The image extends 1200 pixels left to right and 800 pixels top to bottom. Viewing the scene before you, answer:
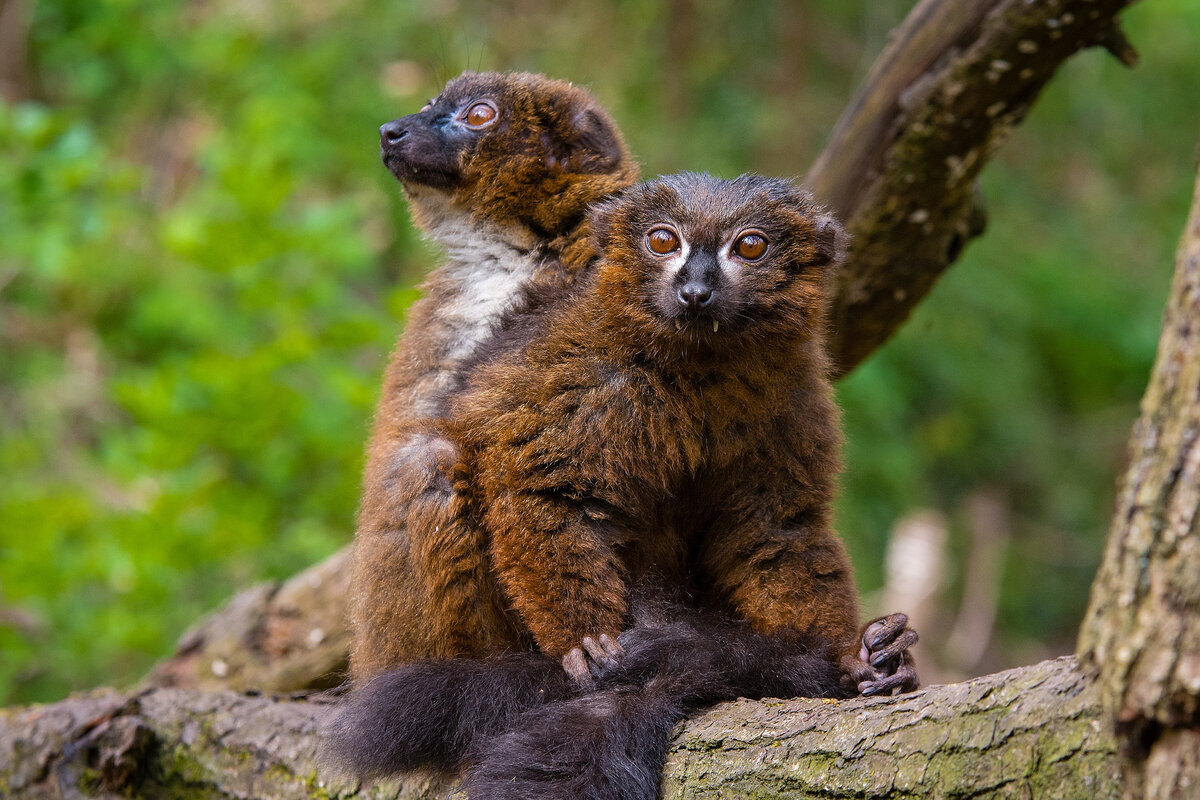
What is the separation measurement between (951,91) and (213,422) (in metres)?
3.87

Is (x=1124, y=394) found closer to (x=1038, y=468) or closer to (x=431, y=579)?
(x=1038, y=468)

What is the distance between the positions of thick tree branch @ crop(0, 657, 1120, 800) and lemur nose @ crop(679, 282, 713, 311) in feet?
3.48

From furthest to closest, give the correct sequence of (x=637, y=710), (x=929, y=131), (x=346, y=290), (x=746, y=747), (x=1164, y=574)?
(x=346, y=290) < (x=929, y=131) < (x=637, y=710) < (x=746, y=747) < (x=1164, y=574)

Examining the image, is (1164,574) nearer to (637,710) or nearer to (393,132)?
(637,710)

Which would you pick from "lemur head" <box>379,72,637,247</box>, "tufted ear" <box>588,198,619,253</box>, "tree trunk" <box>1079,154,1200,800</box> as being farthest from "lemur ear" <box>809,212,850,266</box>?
"tree trunk" <box>1079,154,1200,800</box>

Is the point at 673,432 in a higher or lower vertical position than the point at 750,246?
lower

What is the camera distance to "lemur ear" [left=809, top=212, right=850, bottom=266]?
3420 millimetres

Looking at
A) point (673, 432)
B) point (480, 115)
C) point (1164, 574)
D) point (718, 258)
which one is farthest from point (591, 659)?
point (480, 115)

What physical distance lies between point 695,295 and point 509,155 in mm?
1429

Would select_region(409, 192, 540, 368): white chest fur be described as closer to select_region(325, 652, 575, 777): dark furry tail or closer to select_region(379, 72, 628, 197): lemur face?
select_region(379, 72, 628, 197): lemur face

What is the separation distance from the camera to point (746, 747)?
256cm

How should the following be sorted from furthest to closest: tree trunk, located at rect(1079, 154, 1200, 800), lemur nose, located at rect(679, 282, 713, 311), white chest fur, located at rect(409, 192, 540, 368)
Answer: white chest fur, located at rect(409, 192, 540, 368) < lemur nose, located at rect(679, 282, 713, 311) < tree trunk, located at rect(1079, 154, 1200, 800)

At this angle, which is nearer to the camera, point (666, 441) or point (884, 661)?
point (884, 661)

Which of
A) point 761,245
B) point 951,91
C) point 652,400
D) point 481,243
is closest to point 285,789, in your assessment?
point 652,400
